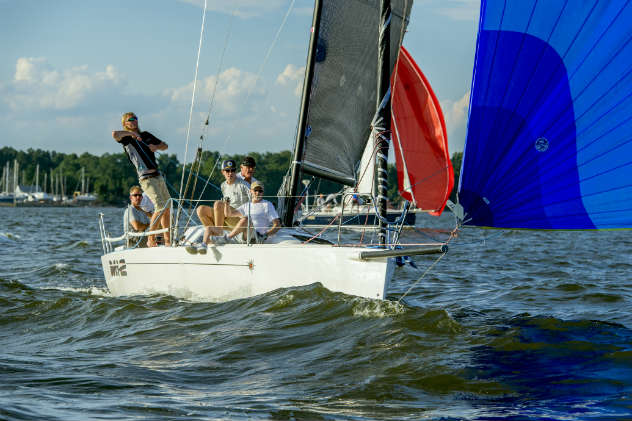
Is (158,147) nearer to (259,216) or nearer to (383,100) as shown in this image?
(259,216)

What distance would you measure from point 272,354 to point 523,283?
6.84 m

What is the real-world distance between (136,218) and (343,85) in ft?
11.5

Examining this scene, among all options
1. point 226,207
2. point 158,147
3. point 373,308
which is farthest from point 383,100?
point 158,147

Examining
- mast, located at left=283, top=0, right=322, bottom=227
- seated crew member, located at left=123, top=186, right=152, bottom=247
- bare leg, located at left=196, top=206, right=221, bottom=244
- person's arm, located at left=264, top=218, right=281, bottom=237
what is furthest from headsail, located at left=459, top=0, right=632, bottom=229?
seated crew member, located at left=123, top=186, right=152, bottom=247

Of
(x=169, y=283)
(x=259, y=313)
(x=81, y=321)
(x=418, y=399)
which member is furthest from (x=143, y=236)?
(x=418, y=399)

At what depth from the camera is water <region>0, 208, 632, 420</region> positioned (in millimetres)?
4668

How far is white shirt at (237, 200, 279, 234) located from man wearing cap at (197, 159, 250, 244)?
0.15 meters

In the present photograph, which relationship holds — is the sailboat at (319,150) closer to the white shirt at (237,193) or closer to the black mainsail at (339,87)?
the black mainsail at (339,87)

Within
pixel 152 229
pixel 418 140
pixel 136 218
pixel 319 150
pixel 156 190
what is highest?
pixel 418 140

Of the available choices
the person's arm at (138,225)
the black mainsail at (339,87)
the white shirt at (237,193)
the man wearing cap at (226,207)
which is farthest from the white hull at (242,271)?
the black mainsail at (339,87)

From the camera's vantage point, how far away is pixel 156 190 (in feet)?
31.2

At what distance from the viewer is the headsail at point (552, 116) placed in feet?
21.8

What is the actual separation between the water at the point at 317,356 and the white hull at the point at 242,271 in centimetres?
17

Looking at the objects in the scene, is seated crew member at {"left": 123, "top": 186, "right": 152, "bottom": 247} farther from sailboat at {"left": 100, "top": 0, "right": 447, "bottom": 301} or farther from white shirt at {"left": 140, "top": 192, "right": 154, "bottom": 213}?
sailboat at {"left": 100, "top": 0, "right": 447, "bottom": 301}
